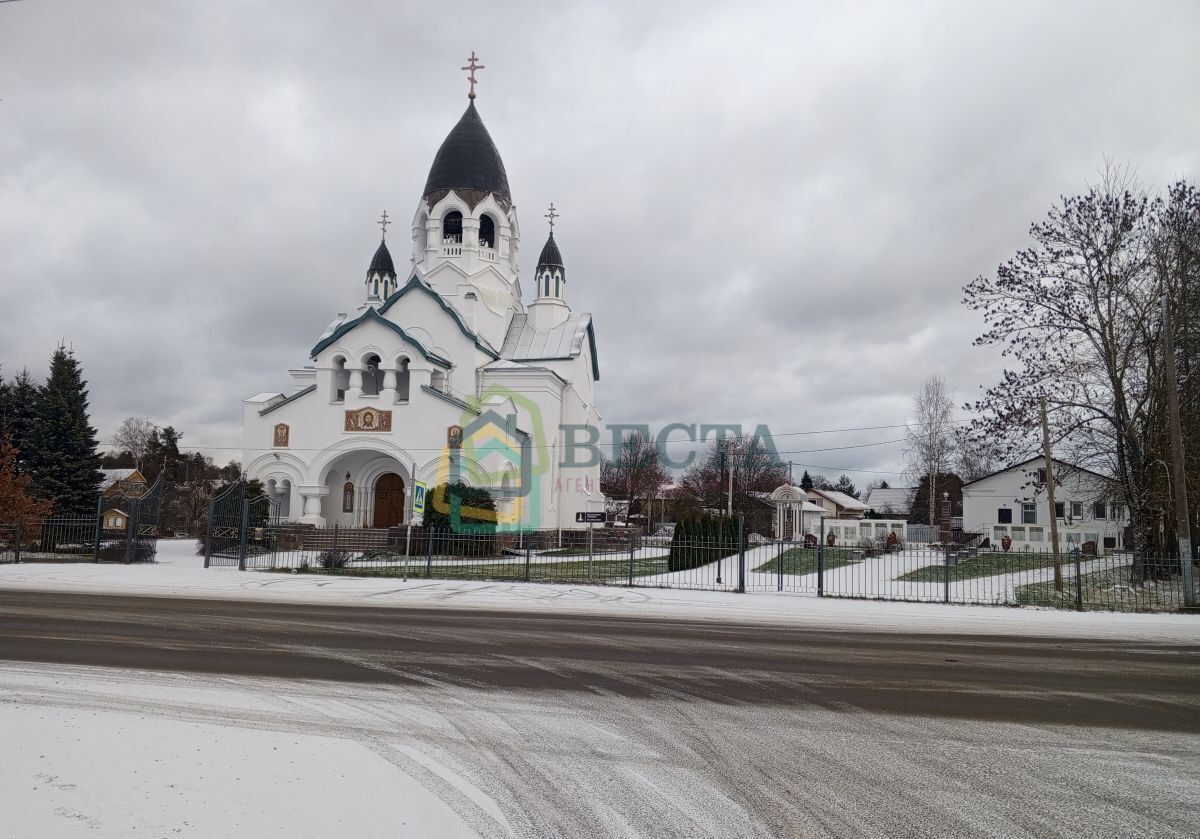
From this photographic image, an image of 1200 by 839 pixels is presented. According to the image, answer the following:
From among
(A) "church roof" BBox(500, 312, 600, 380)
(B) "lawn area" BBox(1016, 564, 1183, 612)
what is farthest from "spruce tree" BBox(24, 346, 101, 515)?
(B) "lawn area" BBox(1016, 564, 1183, 612)

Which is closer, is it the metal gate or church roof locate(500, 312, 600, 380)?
the metal gate

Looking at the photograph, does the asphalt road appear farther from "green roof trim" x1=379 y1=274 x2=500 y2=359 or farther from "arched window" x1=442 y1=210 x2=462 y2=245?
"arched window" x1=442 y1=210 x2=462 y2=245

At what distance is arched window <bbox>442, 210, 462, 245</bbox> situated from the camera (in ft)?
132

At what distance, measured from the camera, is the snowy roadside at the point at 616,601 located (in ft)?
43.6

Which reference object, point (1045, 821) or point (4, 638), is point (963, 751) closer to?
point (1045, 821)

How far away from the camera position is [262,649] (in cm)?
889

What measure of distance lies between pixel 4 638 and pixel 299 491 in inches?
922

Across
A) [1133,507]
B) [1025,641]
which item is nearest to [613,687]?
[1025,641]

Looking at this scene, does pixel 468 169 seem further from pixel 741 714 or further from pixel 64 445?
pixel 741 714

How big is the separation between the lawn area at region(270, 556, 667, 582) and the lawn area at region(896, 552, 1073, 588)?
800 cm

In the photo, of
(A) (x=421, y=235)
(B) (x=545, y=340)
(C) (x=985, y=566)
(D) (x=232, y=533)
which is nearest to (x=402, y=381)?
(B) (x=545, y=340)

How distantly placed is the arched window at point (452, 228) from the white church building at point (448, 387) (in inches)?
2.9

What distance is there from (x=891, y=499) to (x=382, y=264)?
63212mm

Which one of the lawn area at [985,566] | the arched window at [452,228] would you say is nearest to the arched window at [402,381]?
the arched window at [452,228]
